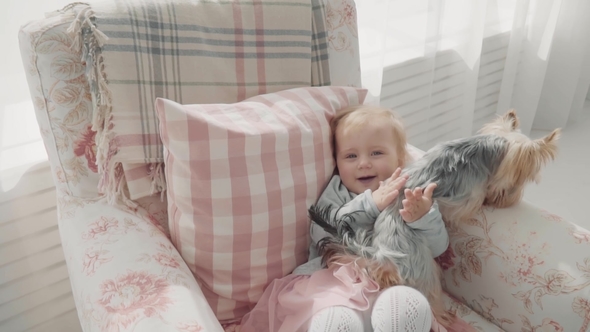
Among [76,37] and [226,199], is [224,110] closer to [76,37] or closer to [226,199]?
[226,199]

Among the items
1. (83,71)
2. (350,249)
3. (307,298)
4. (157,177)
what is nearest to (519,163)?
(350,249)

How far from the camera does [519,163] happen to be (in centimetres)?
96

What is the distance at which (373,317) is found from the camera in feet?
2.90

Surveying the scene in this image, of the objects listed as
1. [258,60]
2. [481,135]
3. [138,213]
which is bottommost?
[138,213]

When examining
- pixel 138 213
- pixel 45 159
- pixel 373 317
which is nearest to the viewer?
pixel 373 317

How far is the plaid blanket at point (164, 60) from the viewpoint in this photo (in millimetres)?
920

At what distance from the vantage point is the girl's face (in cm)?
106

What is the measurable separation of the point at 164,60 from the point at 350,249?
20.3 inches

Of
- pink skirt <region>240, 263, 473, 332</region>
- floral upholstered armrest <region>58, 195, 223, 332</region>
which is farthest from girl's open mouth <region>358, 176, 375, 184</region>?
floral upholstered armrest <region>58, 195, 223, 332</region>

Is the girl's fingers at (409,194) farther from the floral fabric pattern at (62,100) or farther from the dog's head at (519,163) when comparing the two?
the floral fabric pattern at (62,100)

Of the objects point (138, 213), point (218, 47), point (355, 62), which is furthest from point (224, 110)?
point (355, 62)

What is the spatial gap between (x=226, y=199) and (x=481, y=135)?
20.7 inches

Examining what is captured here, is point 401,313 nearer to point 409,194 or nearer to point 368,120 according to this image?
point 409,194

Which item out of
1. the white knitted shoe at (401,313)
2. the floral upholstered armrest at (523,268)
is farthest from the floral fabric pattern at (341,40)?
the white knitted shoe at (401,313)
